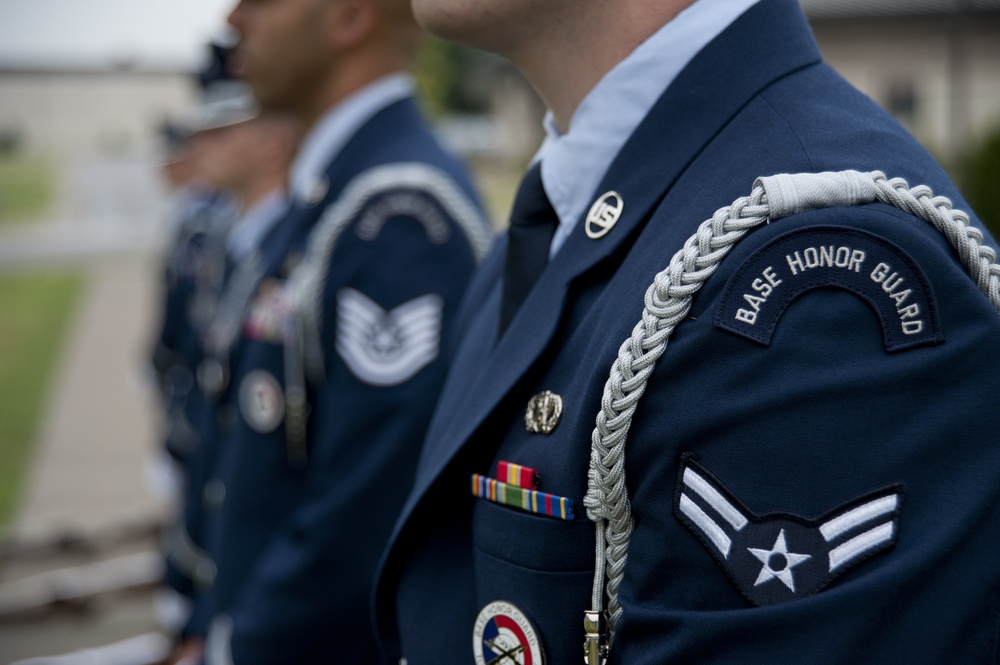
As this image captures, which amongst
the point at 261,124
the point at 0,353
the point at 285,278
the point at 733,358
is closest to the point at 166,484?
the point at 261,124

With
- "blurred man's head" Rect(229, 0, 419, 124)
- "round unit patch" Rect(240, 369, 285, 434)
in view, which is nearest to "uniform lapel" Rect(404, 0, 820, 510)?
"round unit patch" Rect(240, 369, 285, 434)

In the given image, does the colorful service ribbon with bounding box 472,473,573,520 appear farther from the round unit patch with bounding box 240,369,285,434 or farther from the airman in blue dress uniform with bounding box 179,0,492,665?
the round unit patch with bounding box 240,369,285,434

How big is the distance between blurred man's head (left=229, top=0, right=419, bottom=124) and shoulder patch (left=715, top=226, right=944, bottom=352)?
5.82ft

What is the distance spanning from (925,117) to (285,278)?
15.1 m

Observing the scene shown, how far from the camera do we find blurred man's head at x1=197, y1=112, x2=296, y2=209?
5.07 m

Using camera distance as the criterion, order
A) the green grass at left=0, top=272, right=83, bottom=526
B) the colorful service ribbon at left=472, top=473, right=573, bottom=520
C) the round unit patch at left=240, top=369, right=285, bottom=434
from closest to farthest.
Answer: the colorful service ribbon at left=472, top=473, right=573, bottom=520, the round unit patch at left=240, top=369, right=285, bottom=434, the green grass at left=0, top=272, right=83, bottom=526

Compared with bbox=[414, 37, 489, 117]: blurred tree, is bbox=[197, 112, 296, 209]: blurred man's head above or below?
below

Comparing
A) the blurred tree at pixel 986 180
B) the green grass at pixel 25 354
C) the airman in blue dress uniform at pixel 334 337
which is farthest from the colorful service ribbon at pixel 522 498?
the blurred tree at pixel 986 180

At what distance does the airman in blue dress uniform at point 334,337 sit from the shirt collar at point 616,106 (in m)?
0.87

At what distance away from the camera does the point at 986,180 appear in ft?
24.6

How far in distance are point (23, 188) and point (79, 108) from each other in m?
2.67

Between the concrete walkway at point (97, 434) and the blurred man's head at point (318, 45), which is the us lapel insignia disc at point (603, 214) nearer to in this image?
the blurred man's head at point (318, 45)

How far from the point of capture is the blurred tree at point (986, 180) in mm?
7344

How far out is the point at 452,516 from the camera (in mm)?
1385
